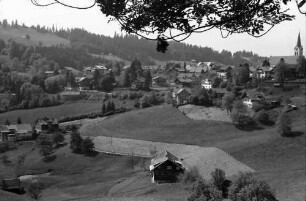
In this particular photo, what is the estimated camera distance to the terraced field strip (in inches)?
1909

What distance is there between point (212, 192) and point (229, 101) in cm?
4112

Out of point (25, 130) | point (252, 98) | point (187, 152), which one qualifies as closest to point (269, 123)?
point (252, 98)

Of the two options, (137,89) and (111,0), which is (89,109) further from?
(111,0)

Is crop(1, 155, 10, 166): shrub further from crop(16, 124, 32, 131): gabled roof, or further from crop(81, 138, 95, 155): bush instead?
crop(16, 124, 32, 131): gabled roof

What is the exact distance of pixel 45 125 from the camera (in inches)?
2990

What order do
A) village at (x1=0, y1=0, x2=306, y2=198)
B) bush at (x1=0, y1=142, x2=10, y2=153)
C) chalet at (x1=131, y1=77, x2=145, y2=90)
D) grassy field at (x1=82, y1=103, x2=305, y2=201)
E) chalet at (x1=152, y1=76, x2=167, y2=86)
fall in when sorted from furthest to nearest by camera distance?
chalet at (x1=152, y1=76, x2=167, y2=86) < chalet at (x1=131, y1=77, x2=145, y2=90) < bush at (x1=0, y1=142, x2=10, y2=153) < grassy field at (x1=82, y1=103, x2=305, y2=201) < village at (x1=0, y1=0, x2=306, y2=198)

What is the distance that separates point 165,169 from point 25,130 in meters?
36.3

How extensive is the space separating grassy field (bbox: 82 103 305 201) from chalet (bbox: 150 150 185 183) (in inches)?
280

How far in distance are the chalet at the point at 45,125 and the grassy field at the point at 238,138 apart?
684 centimetres

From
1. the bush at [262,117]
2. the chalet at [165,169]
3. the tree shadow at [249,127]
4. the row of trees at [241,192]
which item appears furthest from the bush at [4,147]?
the row of trees at [241,192]

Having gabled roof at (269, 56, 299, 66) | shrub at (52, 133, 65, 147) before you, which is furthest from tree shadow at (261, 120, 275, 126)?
gabled roof at (269, 56, 299, 66)

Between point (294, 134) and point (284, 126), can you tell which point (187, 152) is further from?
point (294, 134)

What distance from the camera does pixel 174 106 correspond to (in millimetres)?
79875

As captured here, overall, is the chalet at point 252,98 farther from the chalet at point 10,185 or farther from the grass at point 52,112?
the chalet at point 10,185
